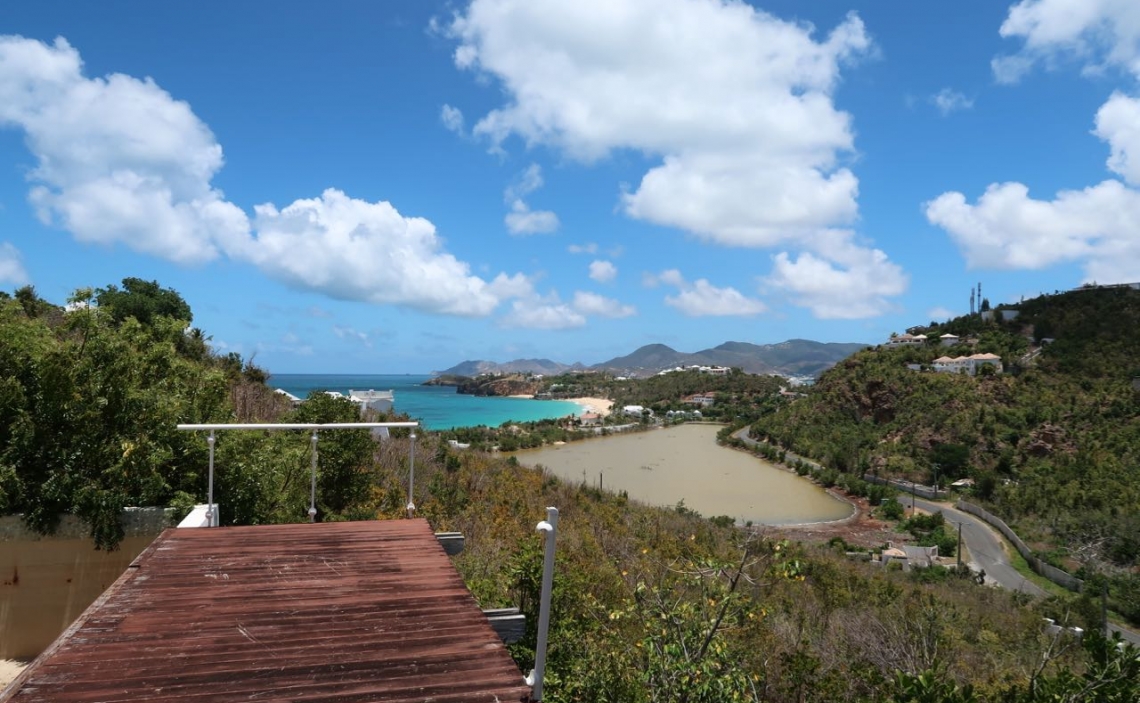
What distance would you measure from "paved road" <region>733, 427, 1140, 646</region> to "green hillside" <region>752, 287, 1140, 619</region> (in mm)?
1428

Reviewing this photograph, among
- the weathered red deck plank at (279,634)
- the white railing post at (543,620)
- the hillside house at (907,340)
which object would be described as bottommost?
the weathered red deck plank at (279,634)

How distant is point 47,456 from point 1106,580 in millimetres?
28676

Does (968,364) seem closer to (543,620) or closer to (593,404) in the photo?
(543,620)

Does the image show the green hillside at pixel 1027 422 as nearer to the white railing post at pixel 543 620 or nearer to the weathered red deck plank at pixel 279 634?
the weathered red deck plank at pixel 279 634

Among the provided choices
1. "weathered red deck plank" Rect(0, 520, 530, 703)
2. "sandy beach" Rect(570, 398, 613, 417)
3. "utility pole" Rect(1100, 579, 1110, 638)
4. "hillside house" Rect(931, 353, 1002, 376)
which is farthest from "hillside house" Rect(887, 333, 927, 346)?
"weathered red deck plank" Rect(0, 520, 530, 703)

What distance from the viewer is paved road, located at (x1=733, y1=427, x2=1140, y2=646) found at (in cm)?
2274

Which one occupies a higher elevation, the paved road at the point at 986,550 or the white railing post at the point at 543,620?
the white railing post at the point at 543,620

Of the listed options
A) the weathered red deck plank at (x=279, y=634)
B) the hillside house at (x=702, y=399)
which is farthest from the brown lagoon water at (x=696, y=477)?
the hillside house at (x=702, y=399)

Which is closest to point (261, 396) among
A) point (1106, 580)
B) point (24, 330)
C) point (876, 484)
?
point (24, 330)

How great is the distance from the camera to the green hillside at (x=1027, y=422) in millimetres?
28078

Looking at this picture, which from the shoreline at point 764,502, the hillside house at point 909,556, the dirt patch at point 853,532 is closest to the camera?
the hillside house at point 909,556

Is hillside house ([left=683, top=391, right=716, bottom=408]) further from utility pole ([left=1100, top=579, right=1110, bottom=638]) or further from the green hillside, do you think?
utility pole ([left=1100, top=579, right=1110, bottom=638])

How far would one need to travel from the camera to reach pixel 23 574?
4.25m

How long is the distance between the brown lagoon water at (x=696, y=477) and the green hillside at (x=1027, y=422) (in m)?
6.67
